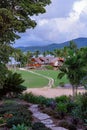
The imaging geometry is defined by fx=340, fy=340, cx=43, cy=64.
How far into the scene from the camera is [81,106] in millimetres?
11641

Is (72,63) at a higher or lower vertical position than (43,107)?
higher

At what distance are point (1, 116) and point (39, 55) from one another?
117077mm

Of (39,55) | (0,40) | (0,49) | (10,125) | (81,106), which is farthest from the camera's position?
(39,55)

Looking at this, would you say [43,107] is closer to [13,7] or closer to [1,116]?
[1,116]

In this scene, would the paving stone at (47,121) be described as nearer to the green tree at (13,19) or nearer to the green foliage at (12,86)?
the green tree at (13,19)

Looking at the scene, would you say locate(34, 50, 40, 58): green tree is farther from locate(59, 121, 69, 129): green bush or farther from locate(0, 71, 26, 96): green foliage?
locate(59, 121, 69, 129): green bush

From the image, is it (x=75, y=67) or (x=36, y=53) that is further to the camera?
(x=36, y=53)

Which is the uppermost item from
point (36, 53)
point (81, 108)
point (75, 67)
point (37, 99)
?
point (36, 53)

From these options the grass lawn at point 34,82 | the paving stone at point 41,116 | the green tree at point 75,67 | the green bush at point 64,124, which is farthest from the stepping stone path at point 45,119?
the grass lawn at point 34,82

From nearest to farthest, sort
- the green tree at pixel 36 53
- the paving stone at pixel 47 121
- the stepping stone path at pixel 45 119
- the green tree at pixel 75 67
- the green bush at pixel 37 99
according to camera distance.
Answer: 1. the stepping stone path at pixel 45 119
2. the paving stone at pixel 47 121
3. the green bush at pixel 37 99
4. the green tree at pixel 75 67
5. the green tree at pixel 36 53

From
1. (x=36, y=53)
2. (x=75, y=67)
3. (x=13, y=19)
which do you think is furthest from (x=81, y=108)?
(x=36, y=53)

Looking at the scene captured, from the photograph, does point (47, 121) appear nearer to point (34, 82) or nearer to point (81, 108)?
point (81, 108)

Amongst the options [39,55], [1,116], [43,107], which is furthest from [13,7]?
[39,55]

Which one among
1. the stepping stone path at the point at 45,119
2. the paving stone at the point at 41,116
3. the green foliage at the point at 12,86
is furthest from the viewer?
the green foliage at the point at 12,86
